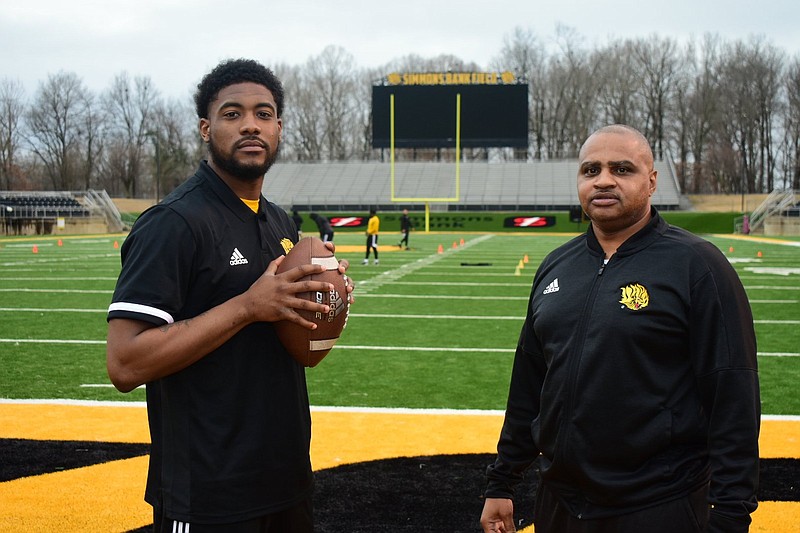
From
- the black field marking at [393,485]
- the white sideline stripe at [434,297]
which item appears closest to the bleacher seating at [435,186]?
the white sideline stripe at [434,297]

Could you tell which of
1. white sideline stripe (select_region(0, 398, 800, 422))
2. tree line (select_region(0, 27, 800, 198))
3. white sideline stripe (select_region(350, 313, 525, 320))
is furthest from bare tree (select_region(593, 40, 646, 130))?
white sideline stripe (select_region(0, 398, 800, 422))

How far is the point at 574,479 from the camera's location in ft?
7.49

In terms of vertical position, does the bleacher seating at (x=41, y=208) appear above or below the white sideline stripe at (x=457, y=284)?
above

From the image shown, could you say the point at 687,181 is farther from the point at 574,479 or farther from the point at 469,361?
the point at 574,479

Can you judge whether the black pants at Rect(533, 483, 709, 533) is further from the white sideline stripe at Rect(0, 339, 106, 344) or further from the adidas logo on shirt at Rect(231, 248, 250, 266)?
the white sideline stripe at Rect(0, 339, 106, 344)

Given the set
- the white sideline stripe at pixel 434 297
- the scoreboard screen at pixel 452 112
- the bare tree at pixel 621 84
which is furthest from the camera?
the bare tree at pixel 621 84

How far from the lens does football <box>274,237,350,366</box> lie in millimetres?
2254

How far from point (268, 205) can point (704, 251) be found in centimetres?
134

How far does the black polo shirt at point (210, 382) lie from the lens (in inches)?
81.6

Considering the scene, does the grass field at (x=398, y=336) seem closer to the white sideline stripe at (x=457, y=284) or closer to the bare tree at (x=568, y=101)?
the white sideline stripe at (x=457, y=284)

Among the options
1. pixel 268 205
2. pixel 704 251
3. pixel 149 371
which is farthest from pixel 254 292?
pixel 704 251

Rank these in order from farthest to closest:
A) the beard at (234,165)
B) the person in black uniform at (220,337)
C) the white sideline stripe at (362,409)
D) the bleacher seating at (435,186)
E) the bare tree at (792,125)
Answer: the bare tree at (792,125) → the bleacher seating at (435,186) → the white sideline stripe at (362,409) → the beard at (234,165) → the person in black uniform at (220,337)

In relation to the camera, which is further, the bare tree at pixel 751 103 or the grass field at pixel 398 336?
the bare tree at pixel 751 103

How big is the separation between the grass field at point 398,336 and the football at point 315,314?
109 inches
